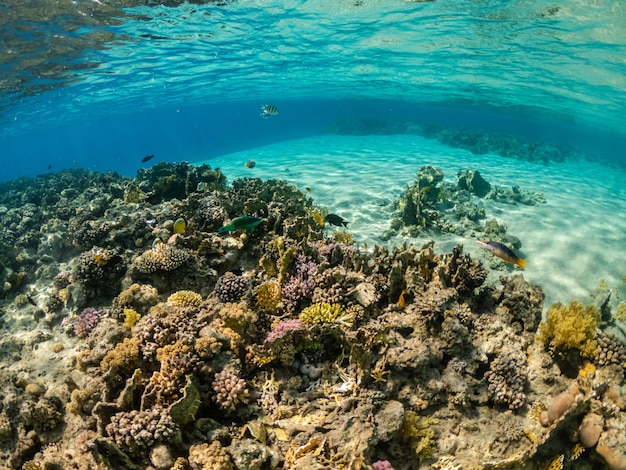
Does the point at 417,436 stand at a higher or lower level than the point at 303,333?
lower

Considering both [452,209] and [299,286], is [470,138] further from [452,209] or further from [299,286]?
[299,286]

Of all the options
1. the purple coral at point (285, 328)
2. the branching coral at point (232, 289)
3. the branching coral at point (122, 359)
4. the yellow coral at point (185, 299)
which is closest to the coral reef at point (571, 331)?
the purple coral at point (285, 328)

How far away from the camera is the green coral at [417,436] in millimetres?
3918

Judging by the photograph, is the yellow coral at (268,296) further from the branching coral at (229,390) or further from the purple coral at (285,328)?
the branching coral at (229,390)

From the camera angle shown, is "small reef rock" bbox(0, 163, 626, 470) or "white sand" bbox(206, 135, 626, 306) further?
"white sand" bbox(206, 135, 626, 306)

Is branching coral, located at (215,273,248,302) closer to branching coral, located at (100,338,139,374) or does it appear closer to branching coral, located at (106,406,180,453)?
branching coral, located at (100,338,139,374)

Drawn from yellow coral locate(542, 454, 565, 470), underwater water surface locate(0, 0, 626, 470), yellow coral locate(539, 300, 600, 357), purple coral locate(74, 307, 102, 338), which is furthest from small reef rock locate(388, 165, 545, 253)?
purple coral locate(74, 307, 102, 338)

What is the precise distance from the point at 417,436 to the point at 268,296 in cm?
255

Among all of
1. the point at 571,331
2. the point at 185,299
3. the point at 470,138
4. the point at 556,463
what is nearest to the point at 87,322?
the point at 185,299

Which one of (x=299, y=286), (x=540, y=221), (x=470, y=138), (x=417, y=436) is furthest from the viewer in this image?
(x=470, y=138)

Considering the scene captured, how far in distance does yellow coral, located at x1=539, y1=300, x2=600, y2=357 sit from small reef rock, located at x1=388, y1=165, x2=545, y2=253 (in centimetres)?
588

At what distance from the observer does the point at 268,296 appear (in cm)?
502

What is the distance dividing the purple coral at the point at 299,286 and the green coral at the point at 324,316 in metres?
0.48

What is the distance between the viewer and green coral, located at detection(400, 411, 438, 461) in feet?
12.9
